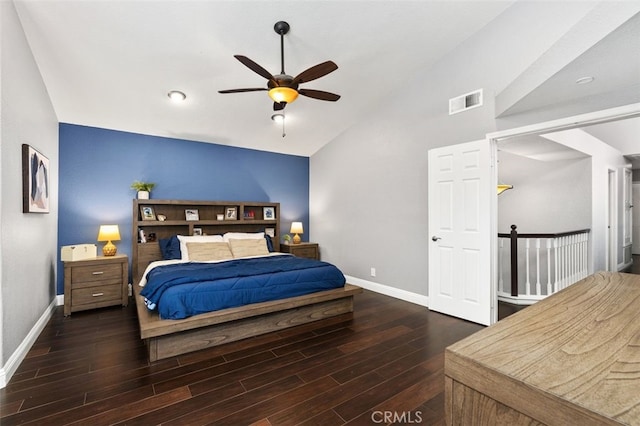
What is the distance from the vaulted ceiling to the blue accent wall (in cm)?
29

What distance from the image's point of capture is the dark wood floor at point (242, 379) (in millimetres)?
1899

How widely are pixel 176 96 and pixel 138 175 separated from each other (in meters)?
1.58

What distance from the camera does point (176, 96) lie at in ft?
12.5

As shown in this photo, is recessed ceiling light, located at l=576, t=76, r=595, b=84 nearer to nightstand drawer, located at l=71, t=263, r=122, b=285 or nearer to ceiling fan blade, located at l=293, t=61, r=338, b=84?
ceiling fan blade, located at l=293, t=61, r=338, b=84

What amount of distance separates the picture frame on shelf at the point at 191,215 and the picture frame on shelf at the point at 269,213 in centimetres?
121

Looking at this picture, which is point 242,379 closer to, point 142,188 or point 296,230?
point 142,188

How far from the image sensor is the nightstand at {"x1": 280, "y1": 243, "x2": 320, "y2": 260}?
5.60 m

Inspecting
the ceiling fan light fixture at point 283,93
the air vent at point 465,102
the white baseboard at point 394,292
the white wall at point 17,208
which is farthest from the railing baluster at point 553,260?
the white wall at point 17,208

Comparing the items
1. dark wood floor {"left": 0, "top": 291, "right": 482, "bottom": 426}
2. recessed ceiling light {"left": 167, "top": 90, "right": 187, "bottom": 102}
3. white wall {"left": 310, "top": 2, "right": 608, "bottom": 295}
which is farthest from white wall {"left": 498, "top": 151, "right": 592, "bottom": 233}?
recessed ceiling light {"left": 167, "top": 90, "right": 187, "bottom": 102}

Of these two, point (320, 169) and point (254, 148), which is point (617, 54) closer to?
point (320, 169)

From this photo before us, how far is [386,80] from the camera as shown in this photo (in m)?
4.17

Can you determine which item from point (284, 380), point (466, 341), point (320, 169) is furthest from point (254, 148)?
point (466, 341)

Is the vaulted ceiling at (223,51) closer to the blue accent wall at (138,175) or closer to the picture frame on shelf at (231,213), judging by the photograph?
the blue accent wall at (138,175)

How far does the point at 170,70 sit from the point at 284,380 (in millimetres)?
3389
